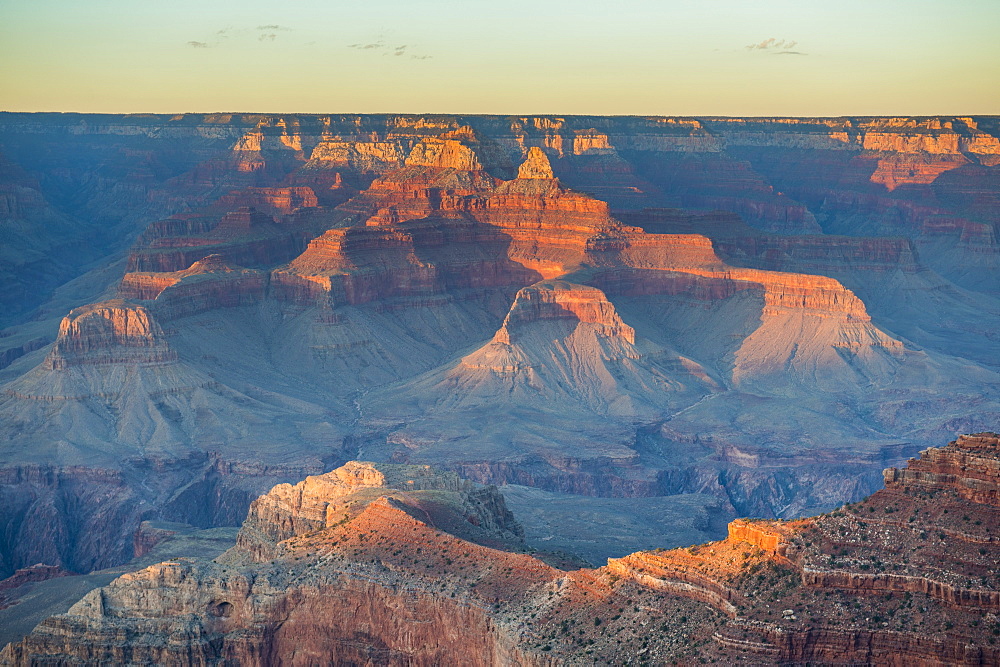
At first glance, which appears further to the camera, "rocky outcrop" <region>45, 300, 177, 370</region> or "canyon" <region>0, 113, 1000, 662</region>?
"rocky outcrop" <region>45, 300, 177, 370</region>

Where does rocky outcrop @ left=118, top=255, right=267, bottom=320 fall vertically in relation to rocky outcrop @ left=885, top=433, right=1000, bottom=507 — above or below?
below

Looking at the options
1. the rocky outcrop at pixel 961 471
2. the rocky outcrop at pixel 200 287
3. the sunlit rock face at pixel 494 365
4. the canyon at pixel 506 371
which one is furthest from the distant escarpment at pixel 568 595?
Result: the rocky outcrop at pixel 200 287

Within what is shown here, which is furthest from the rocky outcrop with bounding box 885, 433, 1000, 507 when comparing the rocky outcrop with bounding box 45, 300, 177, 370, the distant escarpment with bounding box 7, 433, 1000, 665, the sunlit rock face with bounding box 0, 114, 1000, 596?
the rocky outcrop with bounding box 45, 300, 177, 370

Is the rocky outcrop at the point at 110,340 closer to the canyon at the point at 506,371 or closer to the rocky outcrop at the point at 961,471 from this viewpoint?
the canyon at the point at 506,371

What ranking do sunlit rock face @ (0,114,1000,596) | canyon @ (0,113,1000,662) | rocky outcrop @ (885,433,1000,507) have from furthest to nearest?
sunlit rock face @ (0,114,1000,596), canyon @ (0,113,1000,662), rocky outcrop @ (885,433,1000,507)

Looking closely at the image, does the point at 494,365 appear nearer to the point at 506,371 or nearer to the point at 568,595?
the point at 506,371

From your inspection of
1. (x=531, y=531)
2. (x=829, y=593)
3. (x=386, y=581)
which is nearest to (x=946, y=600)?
(x=829, y=593)

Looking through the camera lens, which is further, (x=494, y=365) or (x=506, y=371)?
(x=494, y=365)

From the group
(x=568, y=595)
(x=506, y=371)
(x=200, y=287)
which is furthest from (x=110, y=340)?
(x=568, y=595)

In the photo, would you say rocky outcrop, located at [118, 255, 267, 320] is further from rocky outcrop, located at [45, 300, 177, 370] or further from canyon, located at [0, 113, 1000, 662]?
rocky outcrop, located at [45, 300, 177, 370]

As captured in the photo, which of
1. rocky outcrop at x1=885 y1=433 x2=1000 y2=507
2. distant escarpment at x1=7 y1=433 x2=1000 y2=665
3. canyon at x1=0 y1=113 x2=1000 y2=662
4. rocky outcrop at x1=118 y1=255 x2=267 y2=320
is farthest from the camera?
rocky outcrop at x1=118 y1=255 x2=267 y2=320
